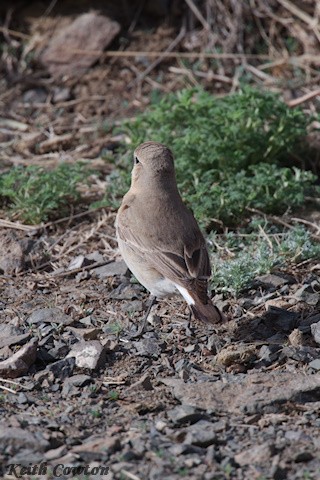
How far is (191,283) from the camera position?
5641mm

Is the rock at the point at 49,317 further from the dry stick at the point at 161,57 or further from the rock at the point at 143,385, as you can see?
the dry stick at the point at 161,57

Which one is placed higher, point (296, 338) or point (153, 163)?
point (153, 163)

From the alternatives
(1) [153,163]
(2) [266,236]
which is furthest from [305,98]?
(1) [153,163]

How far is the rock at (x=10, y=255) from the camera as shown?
7086mm

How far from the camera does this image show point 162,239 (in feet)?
19.7

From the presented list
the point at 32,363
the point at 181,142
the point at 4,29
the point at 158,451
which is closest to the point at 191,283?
the point at 32,363

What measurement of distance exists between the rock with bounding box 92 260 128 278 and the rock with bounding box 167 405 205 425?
2250 millimetres

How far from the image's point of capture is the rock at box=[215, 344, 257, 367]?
5.50 meters

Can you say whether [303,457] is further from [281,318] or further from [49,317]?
[49,317]

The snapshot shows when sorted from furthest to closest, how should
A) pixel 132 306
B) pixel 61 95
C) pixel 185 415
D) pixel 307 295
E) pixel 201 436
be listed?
pixel 61 95
pixel 132 306
pixel 307 295
pixel 185 415
pixel 201 436

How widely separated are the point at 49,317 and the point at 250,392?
181 centimetres

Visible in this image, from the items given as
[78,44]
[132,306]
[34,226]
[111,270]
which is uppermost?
[78,44]

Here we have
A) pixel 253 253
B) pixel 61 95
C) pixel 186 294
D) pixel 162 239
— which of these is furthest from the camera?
pixel 61 95

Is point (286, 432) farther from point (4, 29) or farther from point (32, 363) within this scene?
point (4, 29)
